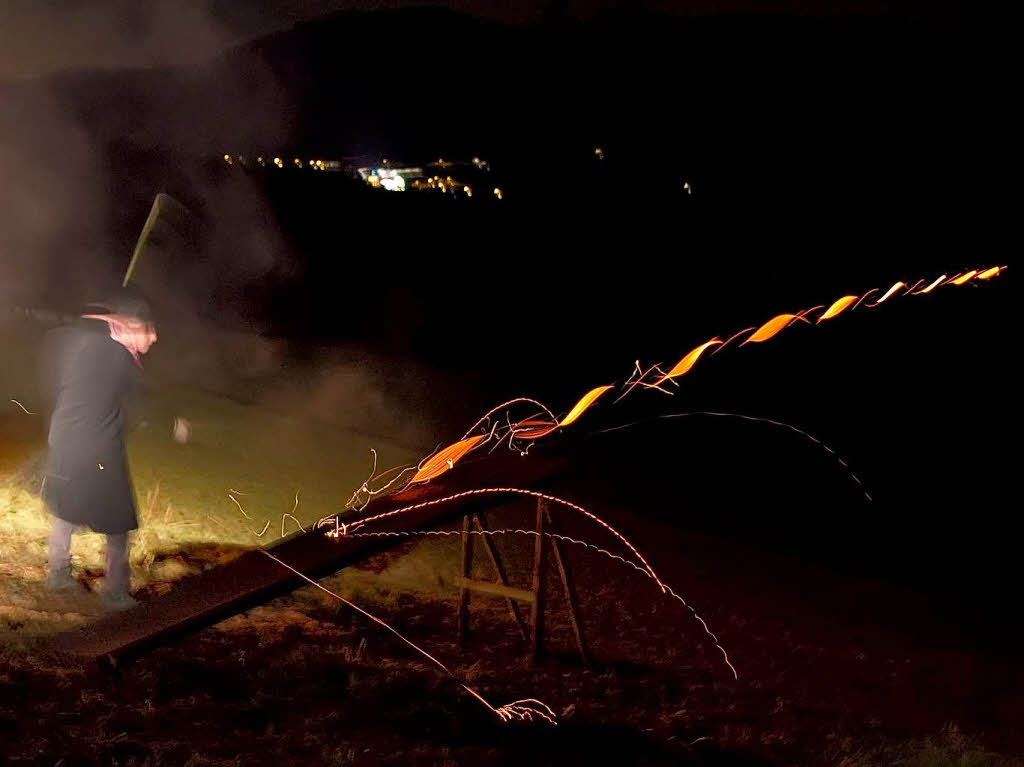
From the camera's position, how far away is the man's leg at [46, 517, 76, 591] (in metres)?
5.24

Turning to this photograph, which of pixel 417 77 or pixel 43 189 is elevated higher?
pixel 417 77

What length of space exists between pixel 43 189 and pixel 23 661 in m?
21.4

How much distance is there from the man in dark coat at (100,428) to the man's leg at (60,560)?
0.57 feet

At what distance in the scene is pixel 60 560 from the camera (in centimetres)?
531

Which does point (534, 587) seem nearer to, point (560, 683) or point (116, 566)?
point (560, 683)

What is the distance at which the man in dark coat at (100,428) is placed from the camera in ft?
16.1

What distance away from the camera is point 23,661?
385 cm

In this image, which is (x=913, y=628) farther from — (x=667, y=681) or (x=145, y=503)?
(x=145, y=503)

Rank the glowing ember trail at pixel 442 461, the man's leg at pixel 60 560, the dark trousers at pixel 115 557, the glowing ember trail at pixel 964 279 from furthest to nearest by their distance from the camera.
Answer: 1. the glowing ember trail at pixel 964 279
2. the glowing ember trail at pixel 442 461
3. the man's leg at pixel 60 560
4. the dark trousers at pixel 115 557

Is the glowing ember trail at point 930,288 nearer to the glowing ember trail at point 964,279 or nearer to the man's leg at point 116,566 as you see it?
the glowing ember trail at point 964,279

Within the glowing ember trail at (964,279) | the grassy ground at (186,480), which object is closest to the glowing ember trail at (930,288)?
the glowing ember trail at (964,279)

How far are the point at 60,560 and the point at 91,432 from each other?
3.08ft

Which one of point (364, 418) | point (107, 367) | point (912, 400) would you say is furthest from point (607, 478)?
point (912, 400)

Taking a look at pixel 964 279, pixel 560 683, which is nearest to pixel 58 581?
pixel 560 683
